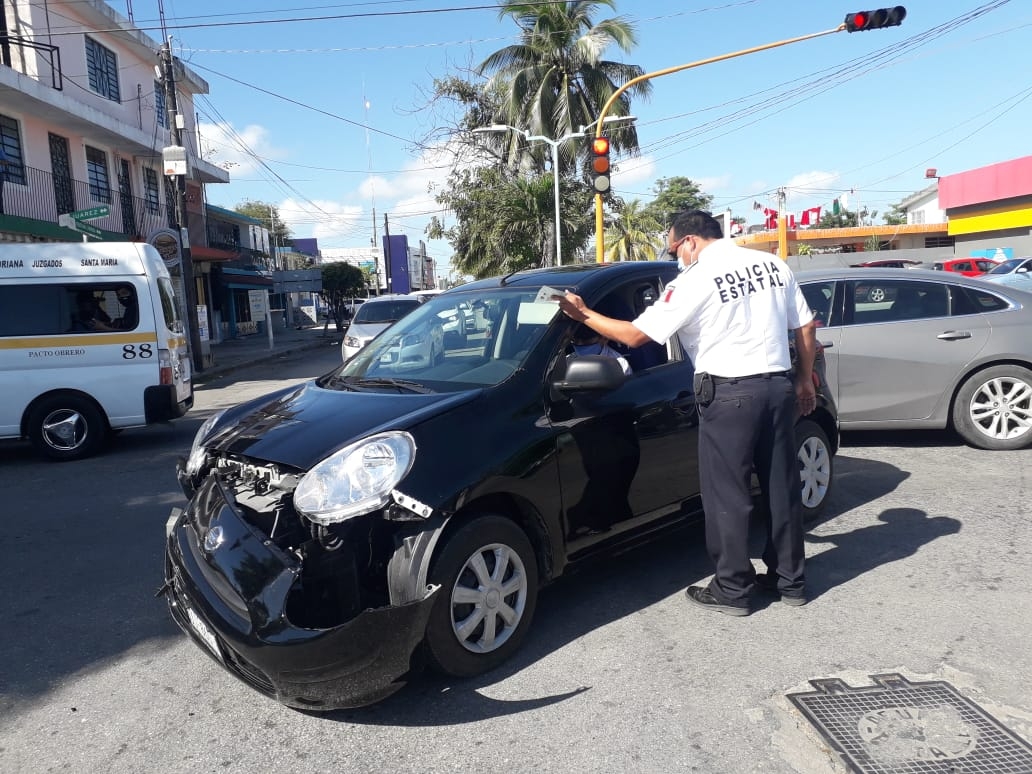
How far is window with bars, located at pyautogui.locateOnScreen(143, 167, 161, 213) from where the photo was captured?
84.6ft

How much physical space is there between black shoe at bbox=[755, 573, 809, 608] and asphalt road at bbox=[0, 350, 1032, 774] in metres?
0.05

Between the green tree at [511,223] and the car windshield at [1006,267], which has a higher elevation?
the green tree at [511,223]

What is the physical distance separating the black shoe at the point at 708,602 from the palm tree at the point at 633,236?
26196 millimetres

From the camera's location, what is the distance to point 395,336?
4.79 meters

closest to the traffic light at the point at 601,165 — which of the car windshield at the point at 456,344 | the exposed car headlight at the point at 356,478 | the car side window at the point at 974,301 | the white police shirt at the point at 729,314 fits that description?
the car side window at the point at 974,301

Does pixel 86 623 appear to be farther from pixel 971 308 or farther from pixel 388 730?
pixel 971 308

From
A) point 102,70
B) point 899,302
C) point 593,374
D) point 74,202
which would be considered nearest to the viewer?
point 593,374

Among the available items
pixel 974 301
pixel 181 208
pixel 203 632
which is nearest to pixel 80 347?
pixel 203 632

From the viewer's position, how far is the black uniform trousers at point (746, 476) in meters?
3.77

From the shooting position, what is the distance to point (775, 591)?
13.8 ft

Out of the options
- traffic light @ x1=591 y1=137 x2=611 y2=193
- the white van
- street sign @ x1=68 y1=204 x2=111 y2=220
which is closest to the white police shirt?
the white van

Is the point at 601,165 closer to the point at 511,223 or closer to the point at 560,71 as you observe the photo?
the point at 511,223

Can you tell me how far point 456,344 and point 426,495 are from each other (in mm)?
1392

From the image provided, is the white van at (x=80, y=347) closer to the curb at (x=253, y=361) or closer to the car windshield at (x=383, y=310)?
the car windshield at (x=383, y=310)
